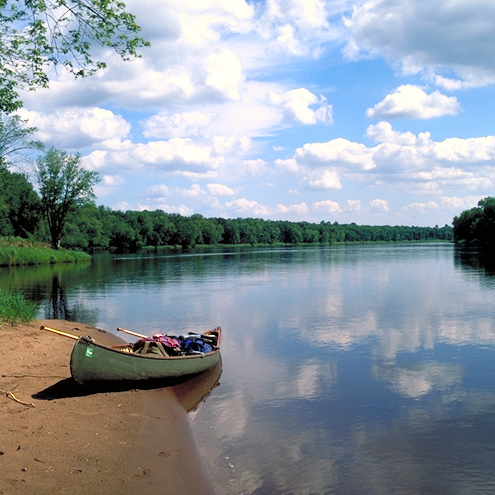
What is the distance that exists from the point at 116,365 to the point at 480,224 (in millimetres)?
131560

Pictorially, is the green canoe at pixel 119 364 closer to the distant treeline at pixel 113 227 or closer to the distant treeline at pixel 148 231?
the distant treeline at pixel 113 227

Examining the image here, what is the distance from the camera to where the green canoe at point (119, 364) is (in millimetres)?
10578

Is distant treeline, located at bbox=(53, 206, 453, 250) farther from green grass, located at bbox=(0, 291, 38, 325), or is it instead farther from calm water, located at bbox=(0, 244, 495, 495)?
green grass, located at bbox=(0, 291, 38, 325)

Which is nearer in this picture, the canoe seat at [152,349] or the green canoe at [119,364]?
the green canoe at [119,364]

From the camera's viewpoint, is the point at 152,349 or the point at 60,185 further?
the point at 60,185

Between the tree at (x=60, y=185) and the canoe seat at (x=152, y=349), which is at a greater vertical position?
the tree at (x=60, y=185)

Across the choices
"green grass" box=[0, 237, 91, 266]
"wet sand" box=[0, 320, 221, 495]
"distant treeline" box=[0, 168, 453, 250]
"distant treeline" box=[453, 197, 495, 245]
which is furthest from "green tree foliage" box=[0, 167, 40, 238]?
"distant treeline" box=[453, 197, 495, 245]

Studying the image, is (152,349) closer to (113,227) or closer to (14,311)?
(14,311)

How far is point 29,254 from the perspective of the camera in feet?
209

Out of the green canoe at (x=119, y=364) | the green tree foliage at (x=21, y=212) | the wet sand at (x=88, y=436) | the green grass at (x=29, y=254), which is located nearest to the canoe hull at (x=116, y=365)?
the green canoe at (x=119, y=364)

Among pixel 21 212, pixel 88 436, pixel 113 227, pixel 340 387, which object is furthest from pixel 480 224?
pixel 88 436

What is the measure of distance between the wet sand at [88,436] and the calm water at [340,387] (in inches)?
23.2

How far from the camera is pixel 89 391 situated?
11.1 metres

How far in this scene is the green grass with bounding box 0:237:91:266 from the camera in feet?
197
